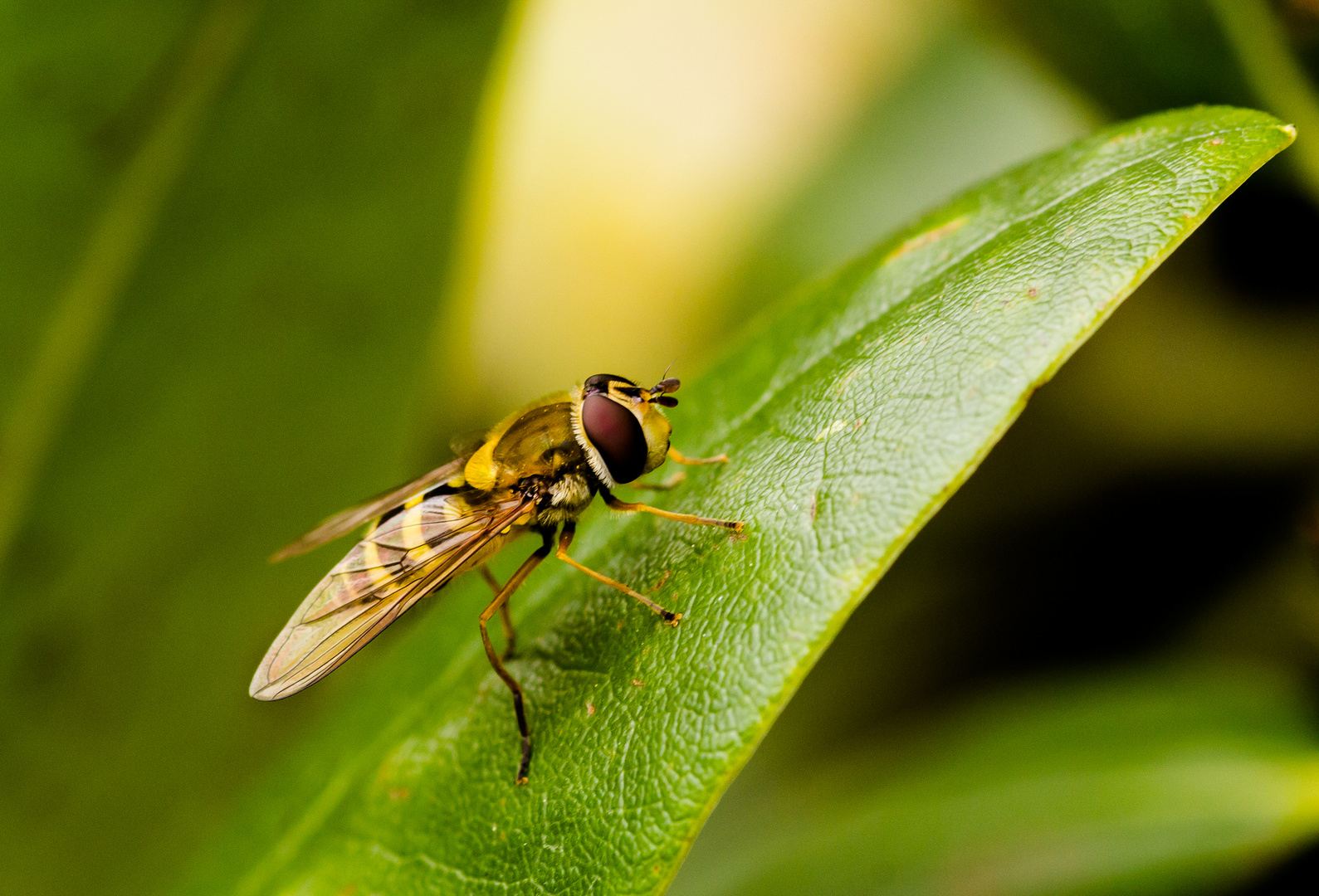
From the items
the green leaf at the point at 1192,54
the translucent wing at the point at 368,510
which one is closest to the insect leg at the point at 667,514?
the translucent wing at the point at 368,510

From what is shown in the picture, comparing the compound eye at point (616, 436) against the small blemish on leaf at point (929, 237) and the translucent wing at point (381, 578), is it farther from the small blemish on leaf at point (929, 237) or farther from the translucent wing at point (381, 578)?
the small blemish on leaf at point (929, 237)

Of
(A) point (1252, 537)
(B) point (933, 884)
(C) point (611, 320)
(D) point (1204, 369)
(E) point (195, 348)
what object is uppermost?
(E) point (195, 348)

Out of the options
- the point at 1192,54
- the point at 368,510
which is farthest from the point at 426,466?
the point at 1192,54

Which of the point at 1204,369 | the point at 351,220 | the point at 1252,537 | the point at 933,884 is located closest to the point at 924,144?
the point at 1204,369

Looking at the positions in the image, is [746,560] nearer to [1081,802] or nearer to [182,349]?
[1081,802]

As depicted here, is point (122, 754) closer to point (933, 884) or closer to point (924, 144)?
point (933, 884)

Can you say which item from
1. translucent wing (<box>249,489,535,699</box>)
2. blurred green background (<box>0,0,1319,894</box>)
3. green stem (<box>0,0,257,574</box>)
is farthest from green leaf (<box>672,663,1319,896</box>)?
green stem (<box>0,0,257,574</box>)
